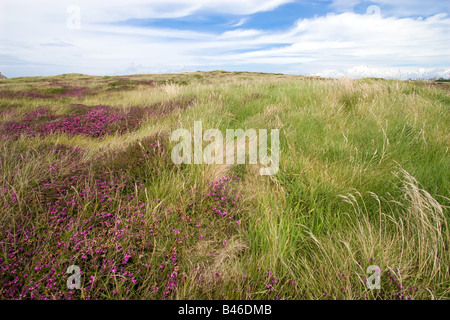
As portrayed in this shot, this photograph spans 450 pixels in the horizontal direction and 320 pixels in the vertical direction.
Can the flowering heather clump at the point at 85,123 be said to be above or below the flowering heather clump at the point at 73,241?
above

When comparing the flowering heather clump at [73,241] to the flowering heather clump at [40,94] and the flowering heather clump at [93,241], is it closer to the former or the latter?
the flowering heather clump at [93,241]

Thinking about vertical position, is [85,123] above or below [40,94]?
below

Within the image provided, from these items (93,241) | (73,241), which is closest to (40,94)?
(73,241)

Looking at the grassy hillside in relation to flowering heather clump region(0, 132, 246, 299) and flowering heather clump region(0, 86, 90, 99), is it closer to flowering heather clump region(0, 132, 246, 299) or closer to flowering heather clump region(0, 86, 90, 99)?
flowering heather clump region(0, 132, 246, 299)

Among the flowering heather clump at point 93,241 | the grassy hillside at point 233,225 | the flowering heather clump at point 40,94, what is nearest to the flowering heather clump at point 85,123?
the grassy hillside at point 233,225

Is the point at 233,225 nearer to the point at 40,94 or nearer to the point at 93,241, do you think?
the point at 93,241

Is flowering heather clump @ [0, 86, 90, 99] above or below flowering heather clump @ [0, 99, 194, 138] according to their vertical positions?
above

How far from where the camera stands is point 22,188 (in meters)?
2.04

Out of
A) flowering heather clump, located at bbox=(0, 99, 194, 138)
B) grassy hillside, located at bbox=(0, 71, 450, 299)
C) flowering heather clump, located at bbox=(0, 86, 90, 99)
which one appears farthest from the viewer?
flowering heather clump, located at bbox=(0, 86, 90, 99)

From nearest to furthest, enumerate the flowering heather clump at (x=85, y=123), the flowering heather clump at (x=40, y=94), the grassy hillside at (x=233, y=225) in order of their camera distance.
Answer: the grassy hillside at (x=233, y=225) → the flowering heather clump at (x=85, y=123) → the flowering heather clump at (x=40, y=94)

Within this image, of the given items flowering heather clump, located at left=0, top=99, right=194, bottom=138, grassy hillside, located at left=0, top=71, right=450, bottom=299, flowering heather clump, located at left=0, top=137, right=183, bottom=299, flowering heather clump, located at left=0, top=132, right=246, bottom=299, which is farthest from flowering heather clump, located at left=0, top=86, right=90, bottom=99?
flowering heather clump, located at left=0, top=137, right=183, bottom=299

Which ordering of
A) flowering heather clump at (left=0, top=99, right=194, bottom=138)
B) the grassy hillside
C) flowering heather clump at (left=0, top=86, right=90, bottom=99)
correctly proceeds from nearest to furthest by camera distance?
the grassy hillside → flowering heather clump at (left=0, top=99, right=194, bottom=138) → flowering heather clump at (left=0, top=86, right=90, bottom=99)

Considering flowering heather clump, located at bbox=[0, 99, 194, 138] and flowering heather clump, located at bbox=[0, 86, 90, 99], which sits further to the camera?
flowering heather clump, located at bbox=[0, 86, 90, 99]
